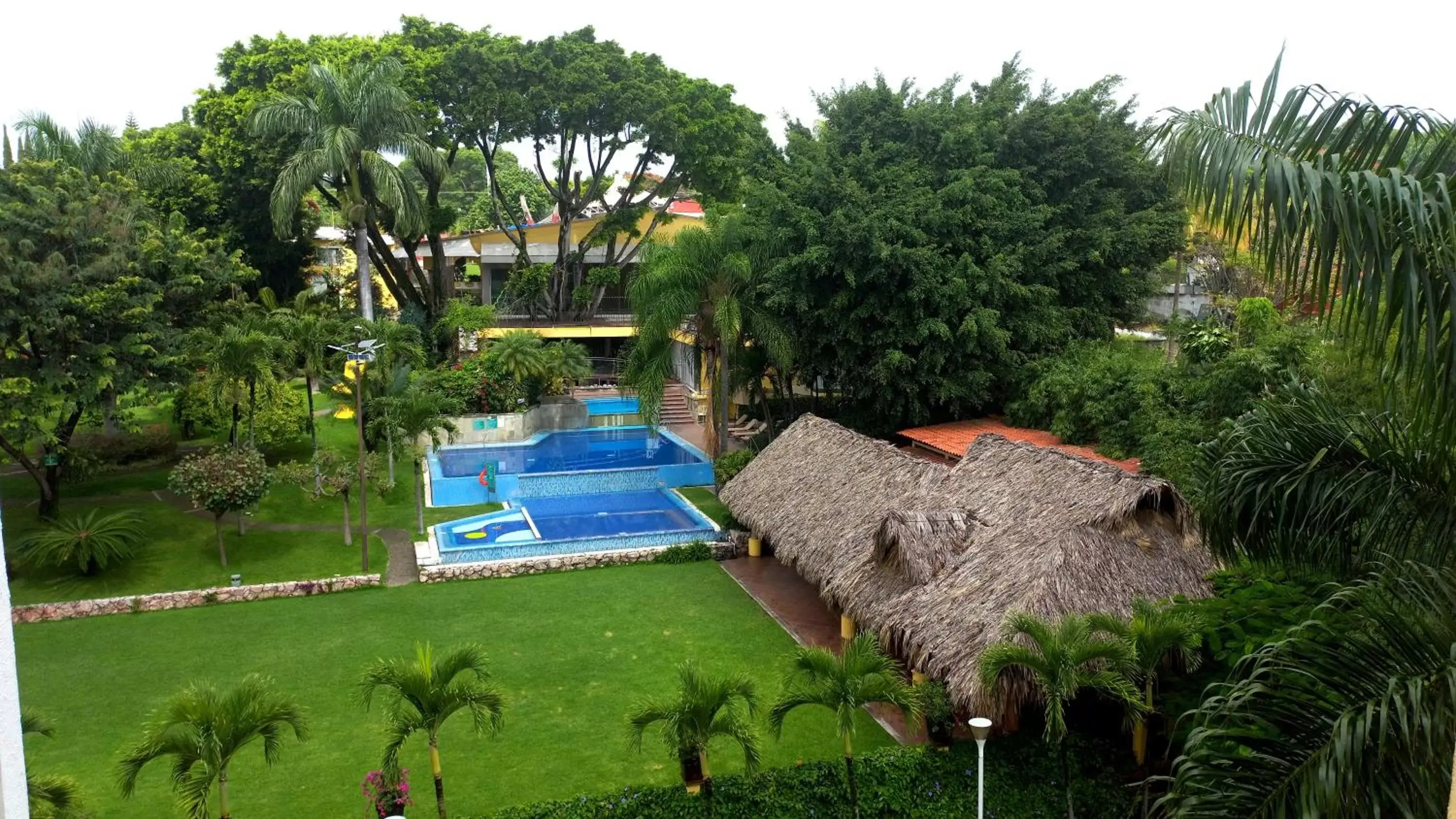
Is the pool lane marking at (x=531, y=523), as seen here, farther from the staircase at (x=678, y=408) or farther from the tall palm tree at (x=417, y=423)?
the staircase at (x=678, y=408)

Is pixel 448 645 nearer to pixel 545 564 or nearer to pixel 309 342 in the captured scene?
pixel 545 564

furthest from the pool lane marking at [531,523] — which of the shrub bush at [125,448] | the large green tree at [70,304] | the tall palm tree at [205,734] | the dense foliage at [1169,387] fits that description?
the tall palm tree at [205,734]

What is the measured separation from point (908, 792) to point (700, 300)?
13.2 m

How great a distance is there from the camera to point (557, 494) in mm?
22641

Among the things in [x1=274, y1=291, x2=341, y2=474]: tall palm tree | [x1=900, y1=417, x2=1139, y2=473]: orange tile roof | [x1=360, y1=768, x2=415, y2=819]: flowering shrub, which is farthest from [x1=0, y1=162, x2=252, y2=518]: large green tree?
[x1=900, y1=417, x2=1139, y2=473]: orange tile roof

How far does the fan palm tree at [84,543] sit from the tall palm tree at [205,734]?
30.4 feet

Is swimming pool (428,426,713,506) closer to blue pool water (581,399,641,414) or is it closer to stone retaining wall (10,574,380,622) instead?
blue pool water (581,399,641,414)

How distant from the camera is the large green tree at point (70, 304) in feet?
49.3

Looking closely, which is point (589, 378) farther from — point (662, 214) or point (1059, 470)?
point (1059, 470)

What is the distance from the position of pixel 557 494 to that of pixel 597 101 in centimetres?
1344

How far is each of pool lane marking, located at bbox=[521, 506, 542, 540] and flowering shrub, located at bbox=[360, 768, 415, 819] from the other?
34.5ft

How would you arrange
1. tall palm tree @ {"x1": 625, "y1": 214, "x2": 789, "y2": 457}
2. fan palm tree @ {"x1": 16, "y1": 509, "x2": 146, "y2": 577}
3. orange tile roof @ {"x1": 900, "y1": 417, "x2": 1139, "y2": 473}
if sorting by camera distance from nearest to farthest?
fan palm tree @ {"x1": 16, "y1": 509, "x2": 146, "y2": 577}, orange tile roof @ {"x1": 900, "y1": 417, "x2": 1139, "y2": 473}, tall palm tree @ {"x1": 625, "y1": 214, "x2": 789, "y2": 457}

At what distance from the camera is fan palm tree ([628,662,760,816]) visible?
26.8ft

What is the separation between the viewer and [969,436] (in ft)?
62.2
